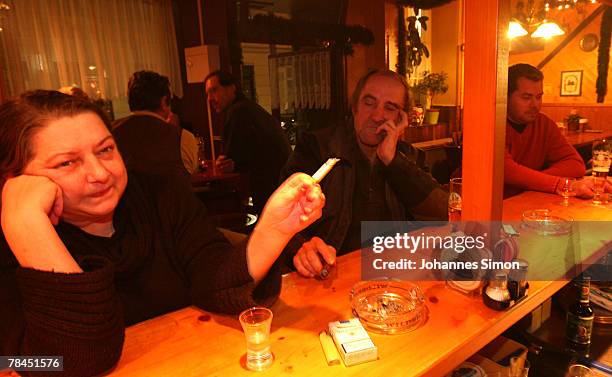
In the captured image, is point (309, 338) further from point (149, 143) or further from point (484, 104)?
point (149, 143)

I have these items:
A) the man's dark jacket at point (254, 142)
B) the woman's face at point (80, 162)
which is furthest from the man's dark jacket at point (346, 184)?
the man's dark jacket at point (254, 142)

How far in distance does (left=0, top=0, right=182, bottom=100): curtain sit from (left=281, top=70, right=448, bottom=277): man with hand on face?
362 cm

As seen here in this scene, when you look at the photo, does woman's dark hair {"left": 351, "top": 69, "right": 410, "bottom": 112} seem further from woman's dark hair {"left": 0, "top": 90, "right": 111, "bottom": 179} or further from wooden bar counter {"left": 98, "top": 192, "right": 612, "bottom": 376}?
woman's dark hair {"left": 0, "top": 90, "right": 111, "bottom": 179}

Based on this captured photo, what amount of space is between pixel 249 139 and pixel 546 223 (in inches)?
87.6

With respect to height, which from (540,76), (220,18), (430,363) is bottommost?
(430,363)

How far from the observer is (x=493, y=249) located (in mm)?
982

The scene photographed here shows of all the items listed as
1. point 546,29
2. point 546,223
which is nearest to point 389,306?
Result: point 546,223

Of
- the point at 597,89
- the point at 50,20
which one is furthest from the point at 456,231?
the point at 597,89

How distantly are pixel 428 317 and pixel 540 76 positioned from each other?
182cm

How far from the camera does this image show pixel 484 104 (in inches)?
35.7

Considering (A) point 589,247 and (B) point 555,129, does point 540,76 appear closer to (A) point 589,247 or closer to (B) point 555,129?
(B) point 555,129

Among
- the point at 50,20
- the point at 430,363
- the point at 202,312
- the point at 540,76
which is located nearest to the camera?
the point at 430,363

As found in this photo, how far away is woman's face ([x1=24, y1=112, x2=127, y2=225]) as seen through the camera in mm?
859

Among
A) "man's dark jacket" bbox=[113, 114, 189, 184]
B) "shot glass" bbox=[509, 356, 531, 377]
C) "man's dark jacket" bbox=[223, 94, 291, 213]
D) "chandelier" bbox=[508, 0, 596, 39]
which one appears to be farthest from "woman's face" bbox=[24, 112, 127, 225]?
"chandelier" bbox=[508, 0, 596, 39]
